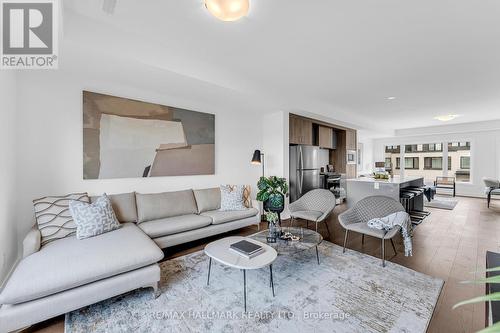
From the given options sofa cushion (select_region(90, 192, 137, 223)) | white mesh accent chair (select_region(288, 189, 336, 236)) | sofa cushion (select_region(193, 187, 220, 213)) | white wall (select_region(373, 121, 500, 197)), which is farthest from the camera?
white wall (select_region(373, 121, 500, 197))

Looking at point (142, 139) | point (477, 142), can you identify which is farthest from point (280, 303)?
point (477, 142)

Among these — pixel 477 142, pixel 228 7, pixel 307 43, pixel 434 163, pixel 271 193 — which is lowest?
pixel 271 193

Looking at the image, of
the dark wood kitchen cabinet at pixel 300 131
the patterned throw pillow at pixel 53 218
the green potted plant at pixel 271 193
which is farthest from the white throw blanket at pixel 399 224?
the patterned throw pillow at pixel 53 218

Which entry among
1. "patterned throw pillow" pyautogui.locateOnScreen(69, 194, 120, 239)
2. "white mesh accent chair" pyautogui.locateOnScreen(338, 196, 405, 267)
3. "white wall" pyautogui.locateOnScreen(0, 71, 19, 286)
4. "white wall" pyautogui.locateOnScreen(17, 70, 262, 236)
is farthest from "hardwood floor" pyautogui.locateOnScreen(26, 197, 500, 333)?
"white wall" pyautogui.locateOnScreen(17, 70, 262, 236)

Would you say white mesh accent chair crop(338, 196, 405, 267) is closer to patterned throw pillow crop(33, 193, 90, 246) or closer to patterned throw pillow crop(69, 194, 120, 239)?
patterned throw pillow crop(69, 194, 120, 239)

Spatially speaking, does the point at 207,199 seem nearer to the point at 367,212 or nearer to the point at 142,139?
the point at 142,139

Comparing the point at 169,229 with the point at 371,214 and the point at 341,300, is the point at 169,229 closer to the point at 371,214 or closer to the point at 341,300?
the point at 341,300

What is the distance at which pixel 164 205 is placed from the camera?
3.40 metres

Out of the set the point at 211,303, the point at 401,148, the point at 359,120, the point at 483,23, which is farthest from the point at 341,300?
the point at 401,148

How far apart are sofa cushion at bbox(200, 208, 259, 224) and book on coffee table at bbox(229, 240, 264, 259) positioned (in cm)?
112

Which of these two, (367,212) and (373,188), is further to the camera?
(373,188)

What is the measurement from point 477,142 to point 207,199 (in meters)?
9.06

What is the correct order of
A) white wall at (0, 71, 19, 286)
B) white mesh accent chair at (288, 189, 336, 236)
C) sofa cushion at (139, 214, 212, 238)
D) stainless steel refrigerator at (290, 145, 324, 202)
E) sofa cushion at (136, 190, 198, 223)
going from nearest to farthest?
white wall at (0, 71, 19, 286) → sofa cushion at (139, 214, 212, 238) → sofa cushion at (136, 190, 198, 223) → white mesh accent chair at (288, 189, 336, 236) → stainless steel refrigerator at (290, 145, 324, 202)

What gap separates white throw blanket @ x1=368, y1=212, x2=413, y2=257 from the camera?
279 centimetres
